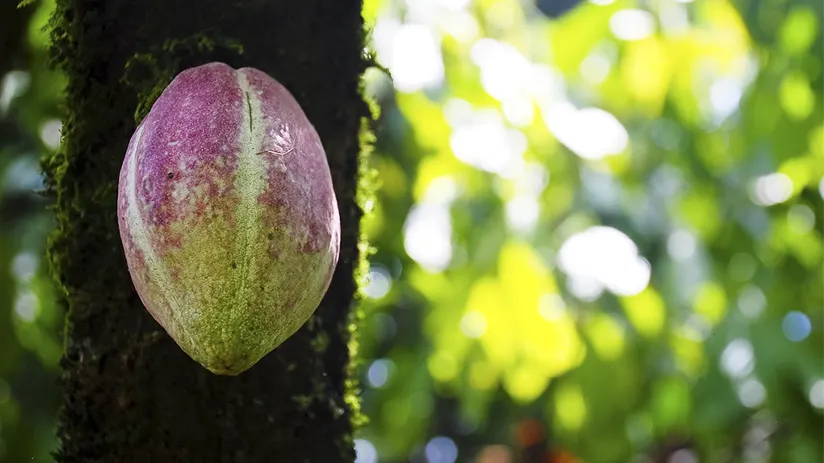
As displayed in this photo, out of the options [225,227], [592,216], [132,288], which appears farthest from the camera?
[592,216]

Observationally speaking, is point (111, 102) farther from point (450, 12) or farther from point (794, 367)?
point (794, 367)

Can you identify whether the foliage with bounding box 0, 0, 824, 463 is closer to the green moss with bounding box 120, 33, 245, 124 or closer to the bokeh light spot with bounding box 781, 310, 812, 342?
the bokeh light spot with bounding box 781, 310, 812, 342

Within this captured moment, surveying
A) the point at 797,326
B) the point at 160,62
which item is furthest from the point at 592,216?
the point at 160,62

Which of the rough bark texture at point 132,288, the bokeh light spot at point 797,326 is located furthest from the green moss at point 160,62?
A: the bokeh light spot at point 797,326

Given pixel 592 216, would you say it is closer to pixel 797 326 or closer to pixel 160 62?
pixel 797 326

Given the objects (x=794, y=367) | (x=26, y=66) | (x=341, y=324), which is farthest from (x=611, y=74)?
(x=341, y=324)

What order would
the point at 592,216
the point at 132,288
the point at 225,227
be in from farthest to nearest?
the point at 592,216 → the point at 132,288 → the point at 225,227
